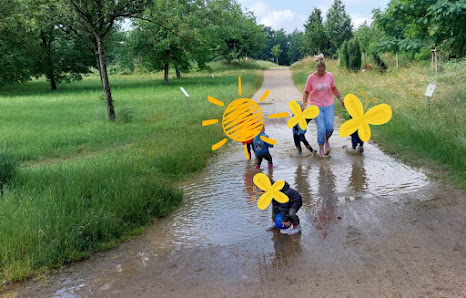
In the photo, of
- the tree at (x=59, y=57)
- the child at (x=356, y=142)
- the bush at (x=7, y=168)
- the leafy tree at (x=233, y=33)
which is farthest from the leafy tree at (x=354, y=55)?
the bush at (x=7, y=168)

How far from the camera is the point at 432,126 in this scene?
832 centimetres

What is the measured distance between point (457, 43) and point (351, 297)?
26.5 feet

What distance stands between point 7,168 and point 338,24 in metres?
42.5

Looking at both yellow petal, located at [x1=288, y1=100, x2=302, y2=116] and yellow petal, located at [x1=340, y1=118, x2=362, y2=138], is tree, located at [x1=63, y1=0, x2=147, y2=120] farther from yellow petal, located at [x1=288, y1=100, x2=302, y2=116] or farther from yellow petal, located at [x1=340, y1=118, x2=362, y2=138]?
yellow petal, located at [x1=340, y1=118, x2=362, y2=138]

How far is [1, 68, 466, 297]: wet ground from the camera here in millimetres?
3441

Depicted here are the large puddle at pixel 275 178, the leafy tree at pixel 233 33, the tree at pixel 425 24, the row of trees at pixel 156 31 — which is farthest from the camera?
the leafy tree at pixel 233 33

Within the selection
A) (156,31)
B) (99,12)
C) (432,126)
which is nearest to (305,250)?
(432,126)

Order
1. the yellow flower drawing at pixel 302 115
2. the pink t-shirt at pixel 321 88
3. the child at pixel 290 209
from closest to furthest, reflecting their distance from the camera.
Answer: the child at pixel 290 209
the yellow flower drawing at pixel 302 115
the pink t-shirt at pixel 321 88

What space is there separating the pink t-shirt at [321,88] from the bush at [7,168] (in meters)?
5.25

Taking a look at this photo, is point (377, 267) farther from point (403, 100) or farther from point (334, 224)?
point (403, 100)

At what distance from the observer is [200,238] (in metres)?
4.55

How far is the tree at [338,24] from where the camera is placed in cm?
4303

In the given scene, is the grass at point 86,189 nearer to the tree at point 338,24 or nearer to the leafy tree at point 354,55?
the leafy tree at point 354,55

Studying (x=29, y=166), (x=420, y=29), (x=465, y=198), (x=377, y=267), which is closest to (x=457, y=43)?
(x=420, y=29)
